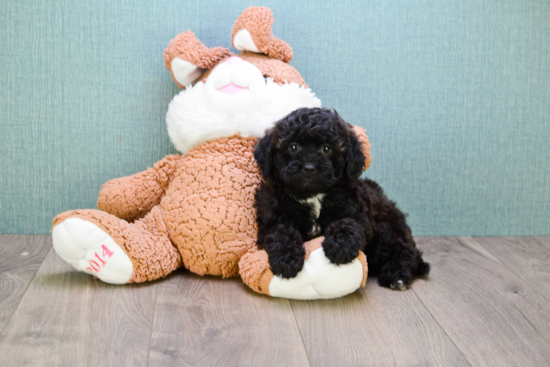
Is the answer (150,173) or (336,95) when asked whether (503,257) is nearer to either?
(336,95)

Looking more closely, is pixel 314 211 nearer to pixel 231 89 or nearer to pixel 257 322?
pixel 257 322

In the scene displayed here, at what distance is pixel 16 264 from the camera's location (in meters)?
1.94

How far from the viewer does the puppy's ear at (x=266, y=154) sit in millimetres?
1666

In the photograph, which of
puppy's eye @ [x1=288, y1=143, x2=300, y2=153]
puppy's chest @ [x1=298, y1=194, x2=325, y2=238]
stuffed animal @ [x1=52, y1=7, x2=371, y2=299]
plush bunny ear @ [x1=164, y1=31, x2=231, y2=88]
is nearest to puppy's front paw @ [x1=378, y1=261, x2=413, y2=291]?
stuffed animal @ [x1=52, y1=7, x2=371, y2=299]

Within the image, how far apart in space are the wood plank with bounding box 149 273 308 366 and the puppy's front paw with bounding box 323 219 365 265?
226mm

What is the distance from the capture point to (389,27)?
226cm

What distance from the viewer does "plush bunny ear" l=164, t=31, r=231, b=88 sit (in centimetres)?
197

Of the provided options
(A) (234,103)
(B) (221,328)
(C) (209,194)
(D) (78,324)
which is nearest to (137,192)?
(C) (209,194)

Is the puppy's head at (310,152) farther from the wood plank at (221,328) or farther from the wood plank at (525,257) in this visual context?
the wood plank at (525,257)

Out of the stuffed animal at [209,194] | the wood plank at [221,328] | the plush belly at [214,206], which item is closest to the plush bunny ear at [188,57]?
the stuffed animal at [209,194]

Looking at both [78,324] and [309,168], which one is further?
[309,168]

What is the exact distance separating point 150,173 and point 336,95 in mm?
897

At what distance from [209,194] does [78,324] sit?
631mm

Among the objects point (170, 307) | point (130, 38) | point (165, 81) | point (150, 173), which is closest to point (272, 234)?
point (170, 307)
